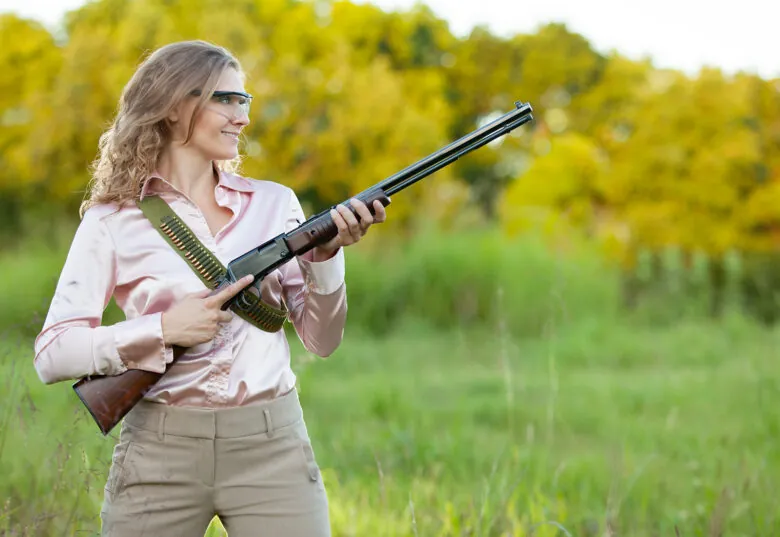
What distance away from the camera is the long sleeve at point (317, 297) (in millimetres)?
2416

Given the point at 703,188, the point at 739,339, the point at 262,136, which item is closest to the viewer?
the point at 739,339

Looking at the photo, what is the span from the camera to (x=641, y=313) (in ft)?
46.2

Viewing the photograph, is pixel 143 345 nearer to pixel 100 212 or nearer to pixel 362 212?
pixel 100 212

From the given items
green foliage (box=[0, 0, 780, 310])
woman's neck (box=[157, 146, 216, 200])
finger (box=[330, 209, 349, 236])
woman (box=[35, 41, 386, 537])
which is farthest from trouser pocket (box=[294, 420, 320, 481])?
green foliage (box=[0, 0, 780, 310])

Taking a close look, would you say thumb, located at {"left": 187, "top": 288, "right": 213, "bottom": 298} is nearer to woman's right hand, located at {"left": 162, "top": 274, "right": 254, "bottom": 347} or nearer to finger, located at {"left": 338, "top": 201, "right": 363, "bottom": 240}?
woman's right hand, located at {"left": 162, "top": 274, "right": 254, "bottom": 347}

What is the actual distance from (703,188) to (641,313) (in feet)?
17.0

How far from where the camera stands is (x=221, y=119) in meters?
2.46

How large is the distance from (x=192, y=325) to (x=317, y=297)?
32cm

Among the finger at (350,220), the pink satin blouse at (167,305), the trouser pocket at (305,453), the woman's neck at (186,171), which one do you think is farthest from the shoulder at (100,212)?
the trouser pocket at (305,453)

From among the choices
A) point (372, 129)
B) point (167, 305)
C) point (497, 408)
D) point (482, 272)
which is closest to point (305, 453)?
point (167, 305)

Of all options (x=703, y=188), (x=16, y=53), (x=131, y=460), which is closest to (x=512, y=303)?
(x=703, y=188)

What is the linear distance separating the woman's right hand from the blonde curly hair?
0.32m

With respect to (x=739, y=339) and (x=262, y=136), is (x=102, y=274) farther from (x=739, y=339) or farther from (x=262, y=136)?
(x=262, y=136)

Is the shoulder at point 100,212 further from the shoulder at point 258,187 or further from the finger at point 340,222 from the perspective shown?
the finger at point 340,222
